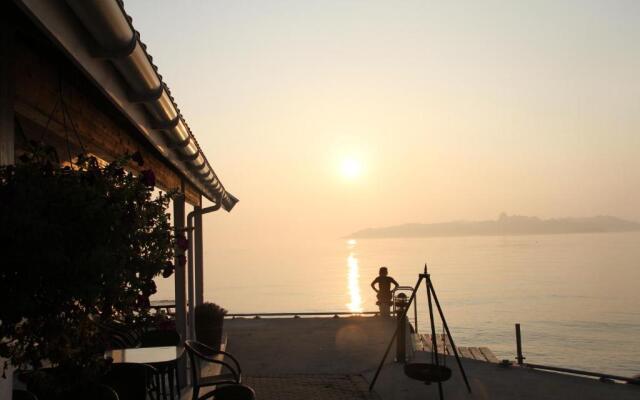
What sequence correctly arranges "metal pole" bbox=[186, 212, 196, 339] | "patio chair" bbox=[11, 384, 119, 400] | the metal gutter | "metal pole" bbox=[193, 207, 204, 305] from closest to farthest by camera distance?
the metal gutter < "patio chair" bbox=[11, 384, 119, 400] < "metal pole" bbox=[186, 212, 196, 339] < "metal pole" bbox=[193, 207, 204, 305]

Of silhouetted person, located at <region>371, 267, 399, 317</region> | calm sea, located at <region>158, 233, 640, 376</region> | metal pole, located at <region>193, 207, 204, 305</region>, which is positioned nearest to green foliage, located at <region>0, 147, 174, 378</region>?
metal pole, located at <region>193, 207, 204, 305</region>

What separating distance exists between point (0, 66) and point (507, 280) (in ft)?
362

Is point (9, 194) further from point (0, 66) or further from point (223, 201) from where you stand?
point (223, 201)

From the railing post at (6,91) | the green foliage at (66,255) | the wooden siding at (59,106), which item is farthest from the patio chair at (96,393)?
the railing post at (6,91)

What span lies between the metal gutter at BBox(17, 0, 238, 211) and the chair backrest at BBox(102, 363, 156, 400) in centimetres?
188

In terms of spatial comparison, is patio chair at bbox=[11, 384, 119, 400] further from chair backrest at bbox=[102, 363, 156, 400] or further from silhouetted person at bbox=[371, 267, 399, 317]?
silhouetted person at bbox=[371, 267, 399, 317]

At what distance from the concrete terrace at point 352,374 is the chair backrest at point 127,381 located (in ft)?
13.5

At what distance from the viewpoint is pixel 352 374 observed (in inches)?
391

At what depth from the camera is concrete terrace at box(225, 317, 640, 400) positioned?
8562mm

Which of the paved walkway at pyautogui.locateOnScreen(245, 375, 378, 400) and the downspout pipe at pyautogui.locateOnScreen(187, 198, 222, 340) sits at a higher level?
the downspout pipe at pyautogui.locateOnScreen(187, 198, 222, 340)

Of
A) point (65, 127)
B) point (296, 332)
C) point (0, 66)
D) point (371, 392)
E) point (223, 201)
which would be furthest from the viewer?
point (296, 332)

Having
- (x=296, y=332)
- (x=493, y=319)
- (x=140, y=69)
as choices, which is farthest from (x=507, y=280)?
(x=140, y=69)

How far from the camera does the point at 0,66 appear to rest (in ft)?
8.60

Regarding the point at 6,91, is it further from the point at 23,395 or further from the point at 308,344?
the point at 308,344
